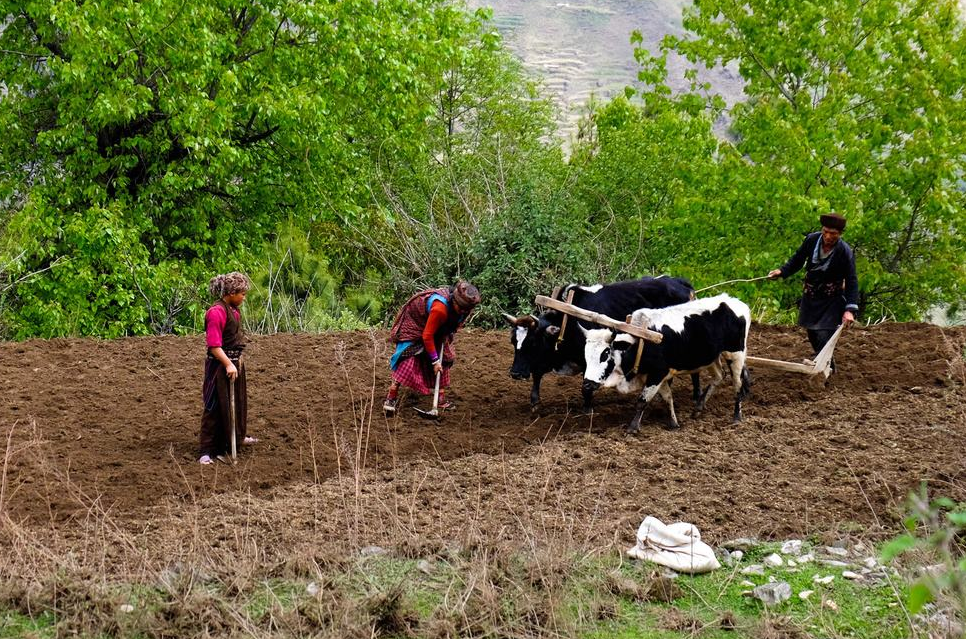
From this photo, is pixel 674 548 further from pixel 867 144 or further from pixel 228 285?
pixel 867 144

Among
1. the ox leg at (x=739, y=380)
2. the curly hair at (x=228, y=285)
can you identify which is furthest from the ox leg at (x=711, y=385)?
the curly hair at (x=228, y=285)

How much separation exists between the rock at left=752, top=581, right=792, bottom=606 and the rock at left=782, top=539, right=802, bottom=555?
632mm

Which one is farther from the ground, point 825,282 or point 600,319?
point 825,282

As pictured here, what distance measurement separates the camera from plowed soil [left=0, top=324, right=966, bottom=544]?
24.2 feet

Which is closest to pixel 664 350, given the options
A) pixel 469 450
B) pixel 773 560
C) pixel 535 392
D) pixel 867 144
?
pixel 535 392

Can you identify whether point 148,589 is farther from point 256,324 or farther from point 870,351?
point 256,324

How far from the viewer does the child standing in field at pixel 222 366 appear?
8.69 meters

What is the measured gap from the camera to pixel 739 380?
399 inches

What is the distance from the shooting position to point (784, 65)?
22594 mm

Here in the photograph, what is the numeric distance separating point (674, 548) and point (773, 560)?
23.8 inches

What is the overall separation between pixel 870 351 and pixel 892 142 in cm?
1008

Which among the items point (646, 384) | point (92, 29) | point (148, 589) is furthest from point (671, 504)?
point (92, 29)

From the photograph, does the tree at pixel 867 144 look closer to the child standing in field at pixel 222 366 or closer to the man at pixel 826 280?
the man at pixel 826 280

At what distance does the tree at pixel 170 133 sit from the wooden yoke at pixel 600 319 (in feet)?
30.3
